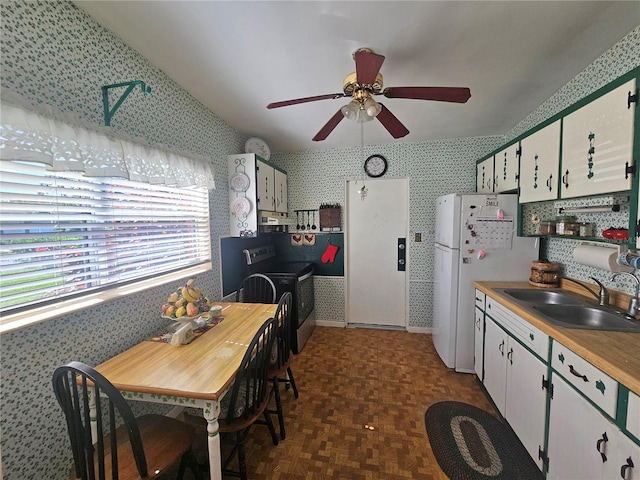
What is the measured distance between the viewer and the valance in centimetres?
94

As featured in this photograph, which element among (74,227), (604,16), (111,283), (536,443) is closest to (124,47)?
(74,227)

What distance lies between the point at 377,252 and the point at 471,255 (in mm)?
1261

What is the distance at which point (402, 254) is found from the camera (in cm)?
329

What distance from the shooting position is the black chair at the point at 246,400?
124 cm

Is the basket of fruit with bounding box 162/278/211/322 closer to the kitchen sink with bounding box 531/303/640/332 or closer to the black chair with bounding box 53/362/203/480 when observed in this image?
the black chair with bounding box 53/362/203/480

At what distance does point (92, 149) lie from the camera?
1.22m

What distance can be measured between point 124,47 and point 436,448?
3.12 metres

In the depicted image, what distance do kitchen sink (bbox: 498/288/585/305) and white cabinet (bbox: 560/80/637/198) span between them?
750mm

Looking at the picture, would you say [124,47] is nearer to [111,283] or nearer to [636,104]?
[111,283]

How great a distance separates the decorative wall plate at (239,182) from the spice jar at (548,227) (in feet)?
8.57

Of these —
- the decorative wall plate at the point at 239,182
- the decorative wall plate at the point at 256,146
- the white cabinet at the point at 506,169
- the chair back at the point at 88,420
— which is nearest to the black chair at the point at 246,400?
the chair back at the point at 88,420

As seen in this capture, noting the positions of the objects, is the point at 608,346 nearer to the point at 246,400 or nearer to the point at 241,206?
the point at 246,400

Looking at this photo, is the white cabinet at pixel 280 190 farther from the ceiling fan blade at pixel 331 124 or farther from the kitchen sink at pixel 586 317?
the kitchen sink at pixel 586 317

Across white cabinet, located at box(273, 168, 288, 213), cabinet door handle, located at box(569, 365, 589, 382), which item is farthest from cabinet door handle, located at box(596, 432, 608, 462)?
white cabinet, located at box(273, 168, 288, 213)
